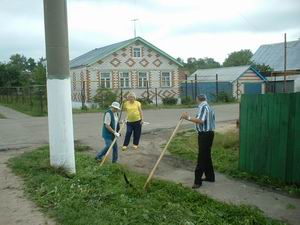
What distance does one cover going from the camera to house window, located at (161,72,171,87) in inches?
1412

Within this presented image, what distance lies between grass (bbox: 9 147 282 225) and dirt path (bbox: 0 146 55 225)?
129 mm

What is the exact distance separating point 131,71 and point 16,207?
29.0 metres

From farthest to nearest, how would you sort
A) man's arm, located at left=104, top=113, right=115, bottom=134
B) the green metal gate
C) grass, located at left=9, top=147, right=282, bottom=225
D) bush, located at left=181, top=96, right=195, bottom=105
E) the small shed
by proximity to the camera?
the small shed → bush, located at left=181, top=96, right=195, bottom=105 → man's arm, located at left=104, top=113, right=115, bottom=134 → the green metal gate → grass, located at left=9, top=147, right=282, bottom=225

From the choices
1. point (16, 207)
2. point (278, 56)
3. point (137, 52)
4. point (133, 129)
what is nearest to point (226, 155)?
point (133, 129)

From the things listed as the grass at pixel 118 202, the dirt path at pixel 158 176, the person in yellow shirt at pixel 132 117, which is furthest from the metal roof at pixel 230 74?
the grass at pixel 118 202

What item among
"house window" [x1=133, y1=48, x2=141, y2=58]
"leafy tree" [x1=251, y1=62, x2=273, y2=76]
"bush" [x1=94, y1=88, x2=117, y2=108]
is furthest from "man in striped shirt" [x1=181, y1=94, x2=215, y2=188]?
"leafy tree" [x1=251, y1=62, x2=273, y2=76]

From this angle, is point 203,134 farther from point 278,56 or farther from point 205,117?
point 278,56

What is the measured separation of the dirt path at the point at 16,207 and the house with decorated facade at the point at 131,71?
2469cm

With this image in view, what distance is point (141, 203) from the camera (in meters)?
5.79

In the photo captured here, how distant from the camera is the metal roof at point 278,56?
134ft

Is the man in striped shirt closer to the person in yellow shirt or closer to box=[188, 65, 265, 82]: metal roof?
the person in yellow shirt

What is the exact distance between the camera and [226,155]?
32.1 ft

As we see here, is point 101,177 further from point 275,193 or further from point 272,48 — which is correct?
point 272,48

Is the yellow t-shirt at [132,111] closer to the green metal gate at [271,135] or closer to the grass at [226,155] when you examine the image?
the grass at [226,155]
